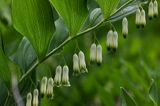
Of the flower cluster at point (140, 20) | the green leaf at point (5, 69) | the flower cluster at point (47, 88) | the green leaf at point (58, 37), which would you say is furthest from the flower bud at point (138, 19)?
the green leaf at point (5, 69)

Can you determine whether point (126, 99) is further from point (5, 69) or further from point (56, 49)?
point (5, 69)

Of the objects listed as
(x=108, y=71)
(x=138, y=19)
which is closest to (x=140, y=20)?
(x=138, y=19)

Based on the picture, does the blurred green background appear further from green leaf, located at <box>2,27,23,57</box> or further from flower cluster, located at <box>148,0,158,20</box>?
flower cluster, located at <box>148,0,158,20</box>

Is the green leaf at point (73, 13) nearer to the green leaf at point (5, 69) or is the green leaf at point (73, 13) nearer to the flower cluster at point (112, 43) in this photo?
the flower cluster at point (112, 43)

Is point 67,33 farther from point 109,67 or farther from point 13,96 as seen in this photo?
point 109,67

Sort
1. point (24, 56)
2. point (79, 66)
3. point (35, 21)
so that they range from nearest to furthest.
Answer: point (35, 21) < point (79, 66) < point (24, 56)
